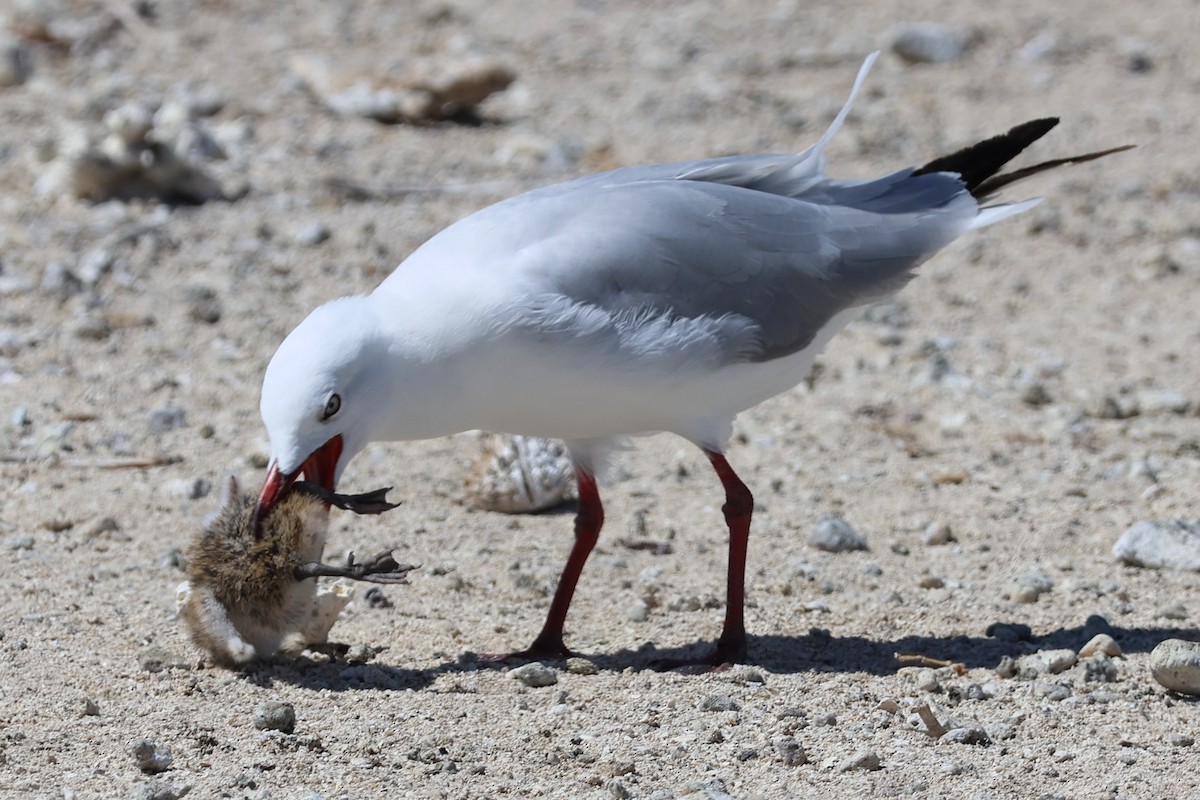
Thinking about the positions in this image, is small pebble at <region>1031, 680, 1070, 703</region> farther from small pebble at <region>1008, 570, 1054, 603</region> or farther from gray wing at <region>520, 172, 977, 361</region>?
gray wing at <region>520, 172, 977, 361</region>

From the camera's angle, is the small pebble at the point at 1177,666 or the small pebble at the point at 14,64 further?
the small pebble at the point at 14,64

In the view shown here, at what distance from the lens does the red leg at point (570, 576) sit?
5160mm

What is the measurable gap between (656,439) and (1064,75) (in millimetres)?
6396

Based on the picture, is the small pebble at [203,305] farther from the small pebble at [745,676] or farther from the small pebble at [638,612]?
the small pebble at [745,676]

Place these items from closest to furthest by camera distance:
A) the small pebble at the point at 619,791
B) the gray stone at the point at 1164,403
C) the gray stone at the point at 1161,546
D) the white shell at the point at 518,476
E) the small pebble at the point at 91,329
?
1. the small pebble at the point at 619,791
2. the gray stone at the point at 1161,546
3. the white shell at the point at 518,476
4. the gray stone at the point at 1164,403
5. the small pebble at the point at 91,329

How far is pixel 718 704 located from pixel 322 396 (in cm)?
137

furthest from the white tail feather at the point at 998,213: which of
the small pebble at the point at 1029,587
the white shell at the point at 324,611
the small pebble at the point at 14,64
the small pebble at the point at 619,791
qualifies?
the small pebble at the point at 14,64

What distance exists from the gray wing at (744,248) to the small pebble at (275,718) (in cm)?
142

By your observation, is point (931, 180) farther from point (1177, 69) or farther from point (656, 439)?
point (1177, 69)

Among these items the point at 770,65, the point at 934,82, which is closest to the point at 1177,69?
the point at 934,82

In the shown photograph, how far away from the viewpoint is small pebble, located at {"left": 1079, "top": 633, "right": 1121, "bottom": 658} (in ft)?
16.3

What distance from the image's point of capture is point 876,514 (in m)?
6.40

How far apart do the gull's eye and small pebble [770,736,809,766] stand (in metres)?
1.48

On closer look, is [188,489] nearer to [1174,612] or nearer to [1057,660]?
[1057,660]
